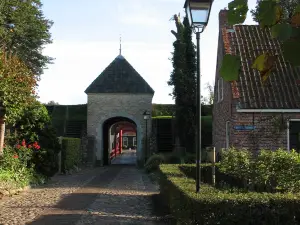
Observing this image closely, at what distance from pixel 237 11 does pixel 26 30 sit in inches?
1277

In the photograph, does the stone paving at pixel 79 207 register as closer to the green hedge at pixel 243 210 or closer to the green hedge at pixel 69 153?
the green hedge at pixel 243 210

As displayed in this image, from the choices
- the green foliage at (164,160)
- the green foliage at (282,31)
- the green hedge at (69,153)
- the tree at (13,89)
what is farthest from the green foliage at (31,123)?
the green foliage at (282,31)

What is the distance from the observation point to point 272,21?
1.81m

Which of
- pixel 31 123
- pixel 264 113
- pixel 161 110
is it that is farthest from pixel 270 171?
pixel 161 110

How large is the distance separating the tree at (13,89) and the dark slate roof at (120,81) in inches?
568

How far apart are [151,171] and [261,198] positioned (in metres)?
15.4

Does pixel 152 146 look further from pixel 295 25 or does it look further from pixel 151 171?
pixel 295 25

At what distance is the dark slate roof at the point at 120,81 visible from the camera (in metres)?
28.6

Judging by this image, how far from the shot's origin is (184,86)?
971 inches

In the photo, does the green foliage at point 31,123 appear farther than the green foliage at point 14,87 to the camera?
Yes

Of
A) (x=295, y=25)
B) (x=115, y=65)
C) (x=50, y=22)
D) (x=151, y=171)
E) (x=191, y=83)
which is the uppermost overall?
(x=50, y=22)

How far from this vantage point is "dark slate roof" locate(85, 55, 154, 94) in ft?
93.8

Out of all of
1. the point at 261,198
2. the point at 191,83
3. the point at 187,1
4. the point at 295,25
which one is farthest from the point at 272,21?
→ the point at 191,83

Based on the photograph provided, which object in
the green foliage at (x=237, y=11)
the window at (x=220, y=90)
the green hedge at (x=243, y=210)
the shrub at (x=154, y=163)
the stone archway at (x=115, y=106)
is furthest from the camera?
the stone archway at (x=115, y=106)
